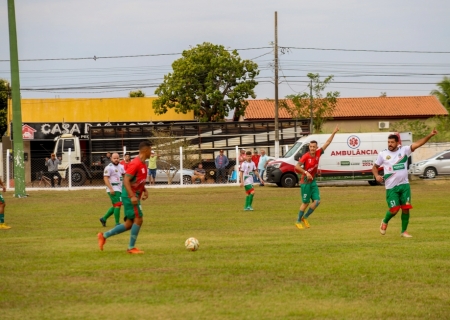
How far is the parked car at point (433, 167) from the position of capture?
145 ft

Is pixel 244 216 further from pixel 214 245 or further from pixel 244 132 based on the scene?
pixel 244 132

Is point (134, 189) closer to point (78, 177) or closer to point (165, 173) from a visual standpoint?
point (78, 177)

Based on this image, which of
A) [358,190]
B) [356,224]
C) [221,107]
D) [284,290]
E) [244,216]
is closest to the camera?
[284,290]

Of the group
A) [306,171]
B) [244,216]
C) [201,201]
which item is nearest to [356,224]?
[306,171]

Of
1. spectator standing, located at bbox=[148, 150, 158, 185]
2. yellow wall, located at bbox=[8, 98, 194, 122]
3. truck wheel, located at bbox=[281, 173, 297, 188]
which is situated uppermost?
yellow wall, located at bbox=[8, 98, 194, 122]

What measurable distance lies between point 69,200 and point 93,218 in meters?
9.77

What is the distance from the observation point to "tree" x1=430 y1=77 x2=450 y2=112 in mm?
83688

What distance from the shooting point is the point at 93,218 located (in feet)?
75.4

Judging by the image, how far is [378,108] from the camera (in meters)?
85.5

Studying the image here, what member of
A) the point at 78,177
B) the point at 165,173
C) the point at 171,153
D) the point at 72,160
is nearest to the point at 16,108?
the point at 78,177

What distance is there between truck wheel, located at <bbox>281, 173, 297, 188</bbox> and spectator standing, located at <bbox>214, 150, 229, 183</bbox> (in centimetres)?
440

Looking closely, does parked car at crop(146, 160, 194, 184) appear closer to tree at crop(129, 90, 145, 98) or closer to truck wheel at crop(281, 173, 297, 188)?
truck wheel at crop(281, 173, 297, 188)

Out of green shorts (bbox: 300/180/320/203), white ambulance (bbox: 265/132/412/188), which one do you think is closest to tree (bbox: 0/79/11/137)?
white ambulance (bbox: 265/132/412/188)

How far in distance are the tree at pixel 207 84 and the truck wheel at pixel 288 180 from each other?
26.7 meters
